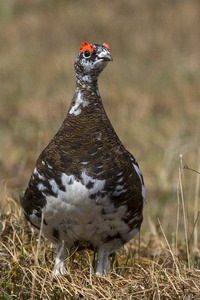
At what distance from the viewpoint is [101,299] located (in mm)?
3301

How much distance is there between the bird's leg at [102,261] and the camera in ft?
12.6

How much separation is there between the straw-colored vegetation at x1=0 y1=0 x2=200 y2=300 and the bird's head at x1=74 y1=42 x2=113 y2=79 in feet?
3.16

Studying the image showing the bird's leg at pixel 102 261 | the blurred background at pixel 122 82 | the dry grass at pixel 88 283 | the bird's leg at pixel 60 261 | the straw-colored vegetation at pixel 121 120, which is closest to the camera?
the dry grass at pixel 88 283

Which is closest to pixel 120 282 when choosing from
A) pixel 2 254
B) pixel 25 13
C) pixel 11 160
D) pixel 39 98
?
pixel 2 254

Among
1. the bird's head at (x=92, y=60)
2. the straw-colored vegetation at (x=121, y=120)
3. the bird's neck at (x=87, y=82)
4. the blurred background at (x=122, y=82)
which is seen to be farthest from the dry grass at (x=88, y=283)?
the blurred background at (x=122, y=82)

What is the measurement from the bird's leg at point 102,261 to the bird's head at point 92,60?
1292 millimetres

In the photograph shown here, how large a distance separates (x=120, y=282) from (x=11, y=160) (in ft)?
18.8

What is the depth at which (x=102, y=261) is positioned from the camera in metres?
3.87

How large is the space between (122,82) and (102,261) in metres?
9.90

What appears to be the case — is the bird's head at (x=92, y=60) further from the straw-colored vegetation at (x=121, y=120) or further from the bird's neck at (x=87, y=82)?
the straw-colored vegetation at (x=121, y=120)

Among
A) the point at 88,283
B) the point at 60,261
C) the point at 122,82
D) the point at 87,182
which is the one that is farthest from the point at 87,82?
the point at 122,82

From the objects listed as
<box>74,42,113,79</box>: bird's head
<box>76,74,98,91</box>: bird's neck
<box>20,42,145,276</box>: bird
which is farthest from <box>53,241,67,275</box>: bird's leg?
<box>74,42,113,79</box>: bird's head

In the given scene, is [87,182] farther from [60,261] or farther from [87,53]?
[87,53]

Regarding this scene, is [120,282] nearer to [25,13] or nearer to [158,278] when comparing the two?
[158,278]
